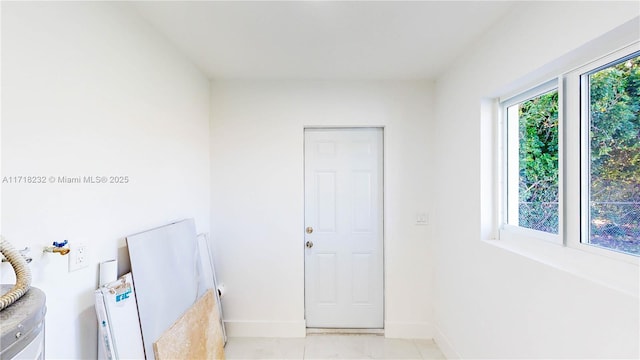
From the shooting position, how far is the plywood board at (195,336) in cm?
167

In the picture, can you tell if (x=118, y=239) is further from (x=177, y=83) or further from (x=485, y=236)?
(x=485, y=236)

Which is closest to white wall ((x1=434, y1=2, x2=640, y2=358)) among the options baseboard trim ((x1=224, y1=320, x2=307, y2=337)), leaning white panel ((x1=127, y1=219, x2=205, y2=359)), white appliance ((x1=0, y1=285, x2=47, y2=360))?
baseboard trim ((x1=224, y1=320, x2=307, y2=337))

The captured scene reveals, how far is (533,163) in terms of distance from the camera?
1.70 meters

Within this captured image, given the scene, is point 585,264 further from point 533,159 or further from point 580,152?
point 533,159

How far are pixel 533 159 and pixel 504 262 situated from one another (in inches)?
25.4

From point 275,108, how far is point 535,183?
214cm

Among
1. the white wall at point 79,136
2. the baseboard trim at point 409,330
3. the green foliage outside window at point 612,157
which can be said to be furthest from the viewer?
the baseboard trim at point 409,330

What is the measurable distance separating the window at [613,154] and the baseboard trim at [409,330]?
1.80 metres

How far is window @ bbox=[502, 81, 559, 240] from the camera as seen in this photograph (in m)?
1.54

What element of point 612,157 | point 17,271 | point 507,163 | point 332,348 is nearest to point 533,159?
point 507,163

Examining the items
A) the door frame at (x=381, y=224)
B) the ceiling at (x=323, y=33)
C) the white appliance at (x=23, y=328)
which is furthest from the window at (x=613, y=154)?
the white appliance at (x=23, y=328)

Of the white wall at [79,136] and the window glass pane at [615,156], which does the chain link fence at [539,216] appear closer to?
the window glass pane at [615,156]

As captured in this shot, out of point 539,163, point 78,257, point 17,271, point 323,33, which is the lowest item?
point 78,257

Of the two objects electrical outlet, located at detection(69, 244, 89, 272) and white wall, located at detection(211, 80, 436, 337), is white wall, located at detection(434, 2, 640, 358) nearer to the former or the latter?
white wall, located at detection(211, 80, 436, 337)
